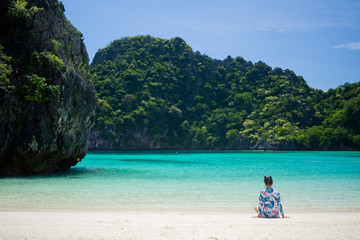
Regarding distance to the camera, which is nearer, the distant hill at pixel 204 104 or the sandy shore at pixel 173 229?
the sandy shore at pixel 173 229

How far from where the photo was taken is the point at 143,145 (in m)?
90.8

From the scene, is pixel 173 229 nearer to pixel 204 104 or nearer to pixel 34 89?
pixel 34 89

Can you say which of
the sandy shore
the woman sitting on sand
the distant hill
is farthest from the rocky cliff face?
the distant hill

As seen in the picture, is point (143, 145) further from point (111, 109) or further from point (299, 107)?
point (299, 107)

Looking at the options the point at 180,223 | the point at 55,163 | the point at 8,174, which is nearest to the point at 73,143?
the point at 55,163

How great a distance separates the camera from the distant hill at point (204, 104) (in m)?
76.4

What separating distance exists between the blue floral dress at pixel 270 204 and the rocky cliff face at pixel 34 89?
1271 cm

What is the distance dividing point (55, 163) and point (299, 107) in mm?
79922

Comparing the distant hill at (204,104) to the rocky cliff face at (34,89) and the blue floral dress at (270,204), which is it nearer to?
the rocky cliff face at (34,89)

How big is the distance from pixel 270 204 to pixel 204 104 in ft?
320

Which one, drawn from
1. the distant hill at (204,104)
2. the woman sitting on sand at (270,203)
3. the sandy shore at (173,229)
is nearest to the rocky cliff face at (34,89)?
the sandy shore at (173,229)

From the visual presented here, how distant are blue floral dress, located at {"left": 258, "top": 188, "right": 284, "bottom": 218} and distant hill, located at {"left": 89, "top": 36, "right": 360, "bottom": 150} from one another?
222 ft

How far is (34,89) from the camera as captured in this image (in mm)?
15258

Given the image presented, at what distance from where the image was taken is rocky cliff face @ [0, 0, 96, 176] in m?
15.0
